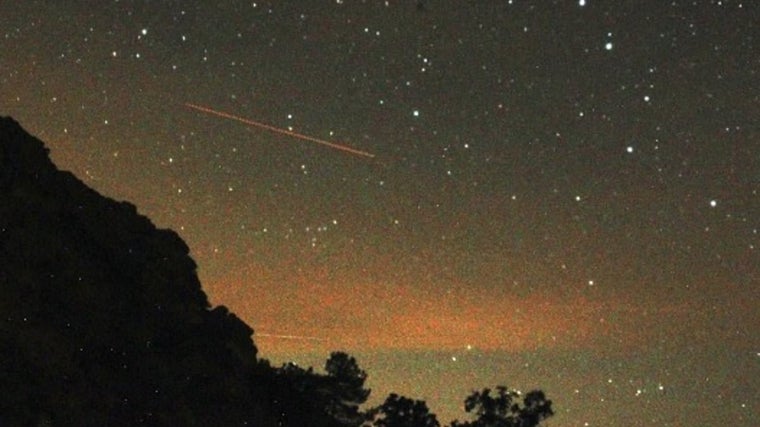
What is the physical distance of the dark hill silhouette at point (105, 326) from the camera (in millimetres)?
23672

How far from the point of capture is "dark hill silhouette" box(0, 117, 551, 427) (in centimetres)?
2367

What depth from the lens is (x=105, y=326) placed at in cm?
2848

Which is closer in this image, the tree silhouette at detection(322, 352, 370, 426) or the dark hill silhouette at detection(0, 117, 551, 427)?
the dark hill silhouette at detection(0, 117, 551, 427)

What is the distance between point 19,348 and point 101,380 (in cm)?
321

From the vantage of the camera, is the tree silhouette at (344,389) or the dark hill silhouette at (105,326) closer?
the dark hill silhouette at (105,326)

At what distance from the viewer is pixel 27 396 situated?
22000mm

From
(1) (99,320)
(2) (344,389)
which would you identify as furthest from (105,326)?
(2) (344,389)

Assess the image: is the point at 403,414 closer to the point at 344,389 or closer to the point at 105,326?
the point at 344,389

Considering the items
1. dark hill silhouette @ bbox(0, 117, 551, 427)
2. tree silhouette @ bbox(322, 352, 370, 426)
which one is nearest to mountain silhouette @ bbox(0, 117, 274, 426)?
dark hill silhouette @ bbox(0, 117, 551, 427)

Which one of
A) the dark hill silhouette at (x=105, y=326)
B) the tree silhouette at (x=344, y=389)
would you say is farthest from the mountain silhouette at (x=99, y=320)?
the tree silhouette at (x=344, y=389)

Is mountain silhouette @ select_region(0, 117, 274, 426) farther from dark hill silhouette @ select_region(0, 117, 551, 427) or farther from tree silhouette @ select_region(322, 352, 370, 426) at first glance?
tree silhouette @ select_region(322, 352, 370, 426)

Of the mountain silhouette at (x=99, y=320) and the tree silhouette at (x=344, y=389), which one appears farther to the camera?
the tree silhouette at (x=344, y=389)

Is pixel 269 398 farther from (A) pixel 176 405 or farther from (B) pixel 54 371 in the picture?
(B) pixel 54 371

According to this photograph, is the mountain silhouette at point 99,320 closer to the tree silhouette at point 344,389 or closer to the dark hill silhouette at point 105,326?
the dark hill silhouette at point 105,326
